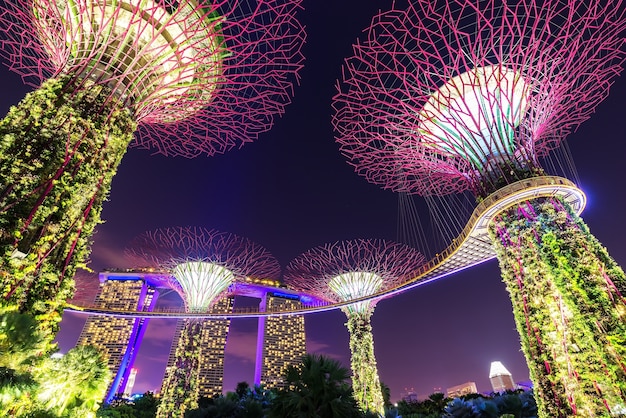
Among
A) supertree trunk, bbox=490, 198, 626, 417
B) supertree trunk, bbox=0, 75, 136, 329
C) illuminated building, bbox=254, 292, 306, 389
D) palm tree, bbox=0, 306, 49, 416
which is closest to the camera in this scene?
palm tree, bbox=0, 306, 49, 416

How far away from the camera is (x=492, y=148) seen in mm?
12641

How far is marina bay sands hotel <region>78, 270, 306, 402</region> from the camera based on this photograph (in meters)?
42.4

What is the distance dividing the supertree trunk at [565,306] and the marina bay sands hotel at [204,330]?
22.7 meters

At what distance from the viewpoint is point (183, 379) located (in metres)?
19.7

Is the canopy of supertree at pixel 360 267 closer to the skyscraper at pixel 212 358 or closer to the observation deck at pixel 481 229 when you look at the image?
the observation deck at pixel 481 229

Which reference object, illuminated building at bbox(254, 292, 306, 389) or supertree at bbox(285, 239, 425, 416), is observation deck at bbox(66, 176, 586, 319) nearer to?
supertree at bbox(285, 239, 425, 416)

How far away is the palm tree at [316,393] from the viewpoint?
30.2 feet

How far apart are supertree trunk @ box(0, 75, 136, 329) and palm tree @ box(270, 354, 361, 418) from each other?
20.7 ft

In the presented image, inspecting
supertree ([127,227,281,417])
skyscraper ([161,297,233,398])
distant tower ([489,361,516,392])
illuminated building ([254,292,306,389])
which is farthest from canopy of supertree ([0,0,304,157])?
skyscraper ([161,297,233,398])

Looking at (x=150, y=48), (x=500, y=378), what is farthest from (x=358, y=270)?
(x=500, y=378)

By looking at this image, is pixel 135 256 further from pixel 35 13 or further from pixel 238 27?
pixel 238 27

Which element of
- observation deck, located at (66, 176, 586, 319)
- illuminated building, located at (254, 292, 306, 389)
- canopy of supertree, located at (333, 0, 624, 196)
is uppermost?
illuminated building, located at (254, 292, 306, 389)

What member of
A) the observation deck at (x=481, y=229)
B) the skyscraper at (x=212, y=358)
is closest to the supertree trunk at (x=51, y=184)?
the observation deck at (x=481, y=229)

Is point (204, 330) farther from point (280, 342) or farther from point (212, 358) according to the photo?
point (280, 342)
